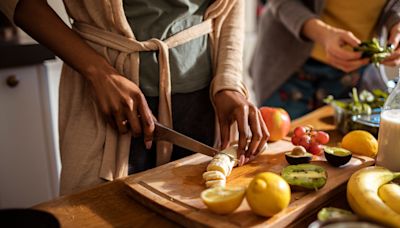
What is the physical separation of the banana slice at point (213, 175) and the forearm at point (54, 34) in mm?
302

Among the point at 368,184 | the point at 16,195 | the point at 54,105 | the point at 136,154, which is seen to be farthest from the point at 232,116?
the point at 16,195

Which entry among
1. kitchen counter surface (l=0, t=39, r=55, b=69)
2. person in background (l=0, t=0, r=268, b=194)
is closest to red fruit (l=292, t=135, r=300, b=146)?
person in background (l=0, t=0, r=268, b=194)

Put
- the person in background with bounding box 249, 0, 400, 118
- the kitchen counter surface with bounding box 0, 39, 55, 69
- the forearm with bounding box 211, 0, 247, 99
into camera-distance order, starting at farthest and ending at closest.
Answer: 1. the kitchen counter surface with bounding box 0, 39, 55, 69
2. the person in background with bounding box 249, 0, 400, 118
3. the forearm with bounding box 211, 0, 247, 99

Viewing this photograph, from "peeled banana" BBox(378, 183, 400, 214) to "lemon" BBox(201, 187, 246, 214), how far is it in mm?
235

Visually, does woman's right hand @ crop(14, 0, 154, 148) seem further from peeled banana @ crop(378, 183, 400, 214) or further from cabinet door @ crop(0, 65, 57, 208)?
cabinet door @ crop(0, 65, 57, 208)

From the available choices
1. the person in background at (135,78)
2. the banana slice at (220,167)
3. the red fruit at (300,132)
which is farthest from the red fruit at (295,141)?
the banana slice at (220,167)

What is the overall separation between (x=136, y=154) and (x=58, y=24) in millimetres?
327

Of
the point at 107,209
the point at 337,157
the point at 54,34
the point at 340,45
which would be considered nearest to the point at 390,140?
the point at 337,157

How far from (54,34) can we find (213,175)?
0.42 m

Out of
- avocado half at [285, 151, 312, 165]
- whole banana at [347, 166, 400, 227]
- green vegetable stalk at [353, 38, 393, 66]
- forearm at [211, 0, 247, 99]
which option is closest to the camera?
whole banana at [347, 166, 400, 227]

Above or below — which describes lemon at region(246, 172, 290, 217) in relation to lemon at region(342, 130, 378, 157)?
above

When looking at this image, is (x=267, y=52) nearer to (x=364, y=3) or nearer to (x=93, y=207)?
(x=364, y=3)

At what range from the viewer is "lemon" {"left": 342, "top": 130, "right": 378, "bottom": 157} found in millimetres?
992

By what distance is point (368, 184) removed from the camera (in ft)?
2.47
